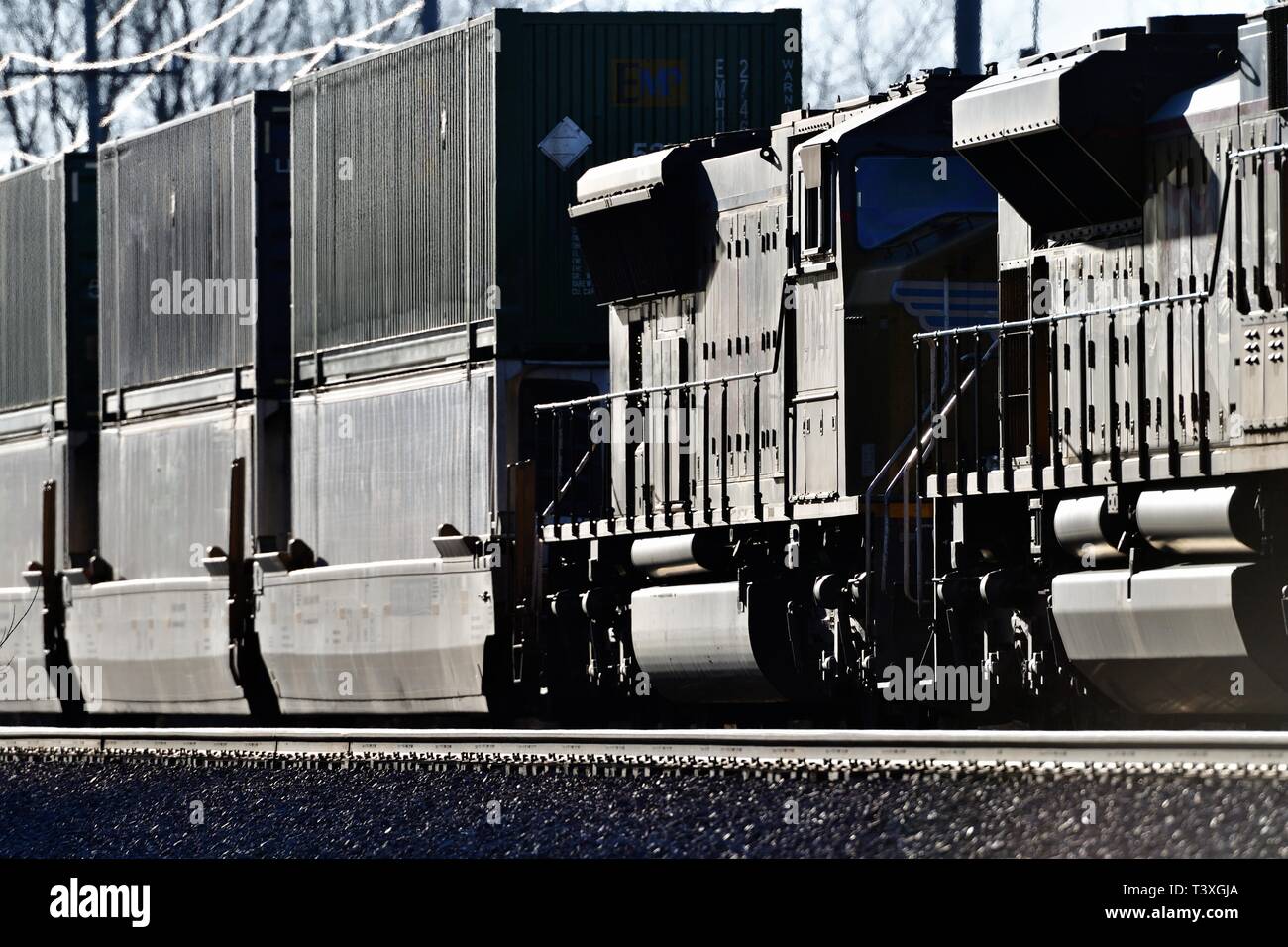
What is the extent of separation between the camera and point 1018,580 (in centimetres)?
1211

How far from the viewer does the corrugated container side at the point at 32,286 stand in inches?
901

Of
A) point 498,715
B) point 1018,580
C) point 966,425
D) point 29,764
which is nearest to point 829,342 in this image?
point 966,425

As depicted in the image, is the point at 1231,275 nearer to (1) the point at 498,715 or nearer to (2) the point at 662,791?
(2) the point at 662,791

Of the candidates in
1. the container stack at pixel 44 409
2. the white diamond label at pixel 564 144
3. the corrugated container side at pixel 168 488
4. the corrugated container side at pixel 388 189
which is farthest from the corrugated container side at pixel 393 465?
the container stack at pixel 44 409

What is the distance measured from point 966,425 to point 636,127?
5086 mm

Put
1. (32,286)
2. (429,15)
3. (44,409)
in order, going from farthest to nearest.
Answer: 1. (429,15)
2. (32,286)
3. (44,409)

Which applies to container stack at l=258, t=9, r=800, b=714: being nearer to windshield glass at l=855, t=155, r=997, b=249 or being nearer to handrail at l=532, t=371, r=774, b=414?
handrail at l=532, t=371, r=774, b=414

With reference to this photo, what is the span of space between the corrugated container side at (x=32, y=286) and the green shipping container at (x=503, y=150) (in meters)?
4.94

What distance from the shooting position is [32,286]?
2352 cm

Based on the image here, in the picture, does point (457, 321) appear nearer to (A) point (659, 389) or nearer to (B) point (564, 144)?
(B) point (564, 144)

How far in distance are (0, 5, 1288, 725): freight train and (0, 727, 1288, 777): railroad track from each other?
1.48 meters

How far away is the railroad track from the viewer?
26.5 feet

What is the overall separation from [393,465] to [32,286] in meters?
7.14

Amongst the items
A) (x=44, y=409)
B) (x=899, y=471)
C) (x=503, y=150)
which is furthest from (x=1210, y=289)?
(x=44, y=409)
